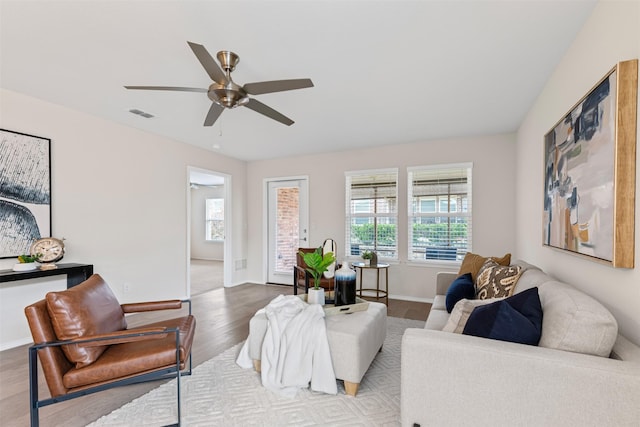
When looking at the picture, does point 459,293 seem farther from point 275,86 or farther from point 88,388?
point 88,388

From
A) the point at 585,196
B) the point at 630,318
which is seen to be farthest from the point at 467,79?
the point at 630,318

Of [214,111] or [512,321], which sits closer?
[512,321]

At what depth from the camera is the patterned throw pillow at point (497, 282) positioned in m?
2.28

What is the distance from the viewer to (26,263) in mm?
2869

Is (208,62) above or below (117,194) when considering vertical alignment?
above

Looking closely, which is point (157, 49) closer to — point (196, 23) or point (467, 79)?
point (196, 23)

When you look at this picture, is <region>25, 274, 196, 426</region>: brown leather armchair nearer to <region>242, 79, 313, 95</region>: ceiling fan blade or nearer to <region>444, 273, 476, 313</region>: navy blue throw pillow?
<region>242, 79, 313, 95</region>: ceiling fan blade

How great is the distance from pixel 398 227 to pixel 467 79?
2.63 m

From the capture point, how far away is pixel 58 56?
7.47 ft

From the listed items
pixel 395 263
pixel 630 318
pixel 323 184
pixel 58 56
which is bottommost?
pixel 395 263

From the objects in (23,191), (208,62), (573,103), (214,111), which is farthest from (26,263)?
(573,103)

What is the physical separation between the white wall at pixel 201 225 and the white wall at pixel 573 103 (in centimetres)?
848

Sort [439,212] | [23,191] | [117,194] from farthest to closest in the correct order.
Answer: [439,212] < [117,194] < [23,191]

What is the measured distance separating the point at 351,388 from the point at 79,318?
1759 millimetres
